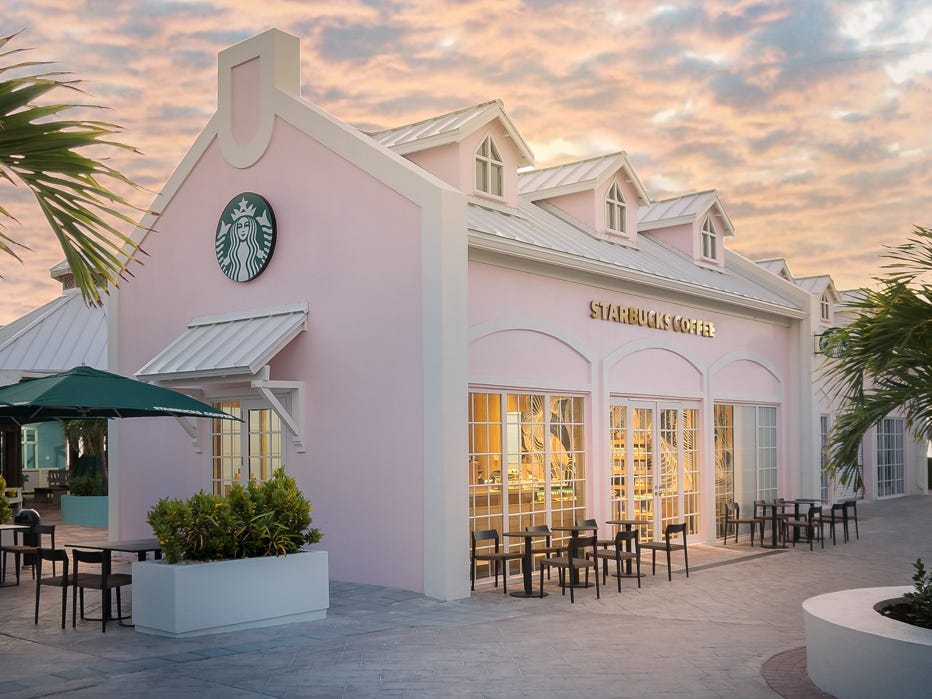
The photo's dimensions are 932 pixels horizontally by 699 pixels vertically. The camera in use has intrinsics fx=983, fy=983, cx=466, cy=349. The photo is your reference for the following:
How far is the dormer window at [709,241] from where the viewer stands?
20359mm

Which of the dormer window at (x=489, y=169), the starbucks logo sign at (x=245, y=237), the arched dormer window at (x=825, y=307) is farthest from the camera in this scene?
the arched dormer window at (x=825, y=307)

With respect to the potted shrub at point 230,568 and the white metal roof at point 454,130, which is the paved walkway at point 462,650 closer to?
the potted shrub at point 230,568

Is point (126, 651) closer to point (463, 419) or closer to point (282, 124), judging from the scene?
point (463, 419)

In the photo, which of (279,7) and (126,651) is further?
(279,7)

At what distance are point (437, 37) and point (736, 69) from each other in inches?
193

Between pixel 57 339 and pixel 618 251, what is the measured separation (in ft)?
44.5

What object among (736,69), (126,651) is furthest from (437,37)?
(126,651)

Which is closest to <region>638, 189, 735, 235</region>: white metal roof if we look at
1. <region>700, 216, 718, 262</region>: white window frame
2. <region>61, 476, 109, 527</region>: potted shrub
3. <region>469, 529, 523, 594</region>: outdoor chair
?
<region>700, 216, 718, 262</region>: white window frame

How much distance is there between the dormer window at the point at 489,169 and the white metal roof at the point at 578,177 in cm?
242

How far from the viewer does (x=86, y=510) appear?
21.5m

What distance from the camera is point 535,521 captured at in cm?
1360

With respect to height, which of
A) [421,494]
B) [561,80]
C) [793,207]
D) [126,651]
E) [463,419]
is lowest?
[126,651]

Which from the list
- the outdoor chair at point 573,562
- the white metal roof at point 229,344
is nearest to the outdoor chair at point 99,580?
the white metal roof at point 229,344

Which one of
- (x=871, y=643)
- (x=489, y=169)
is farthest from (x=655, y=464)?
(x=871, y=643)
